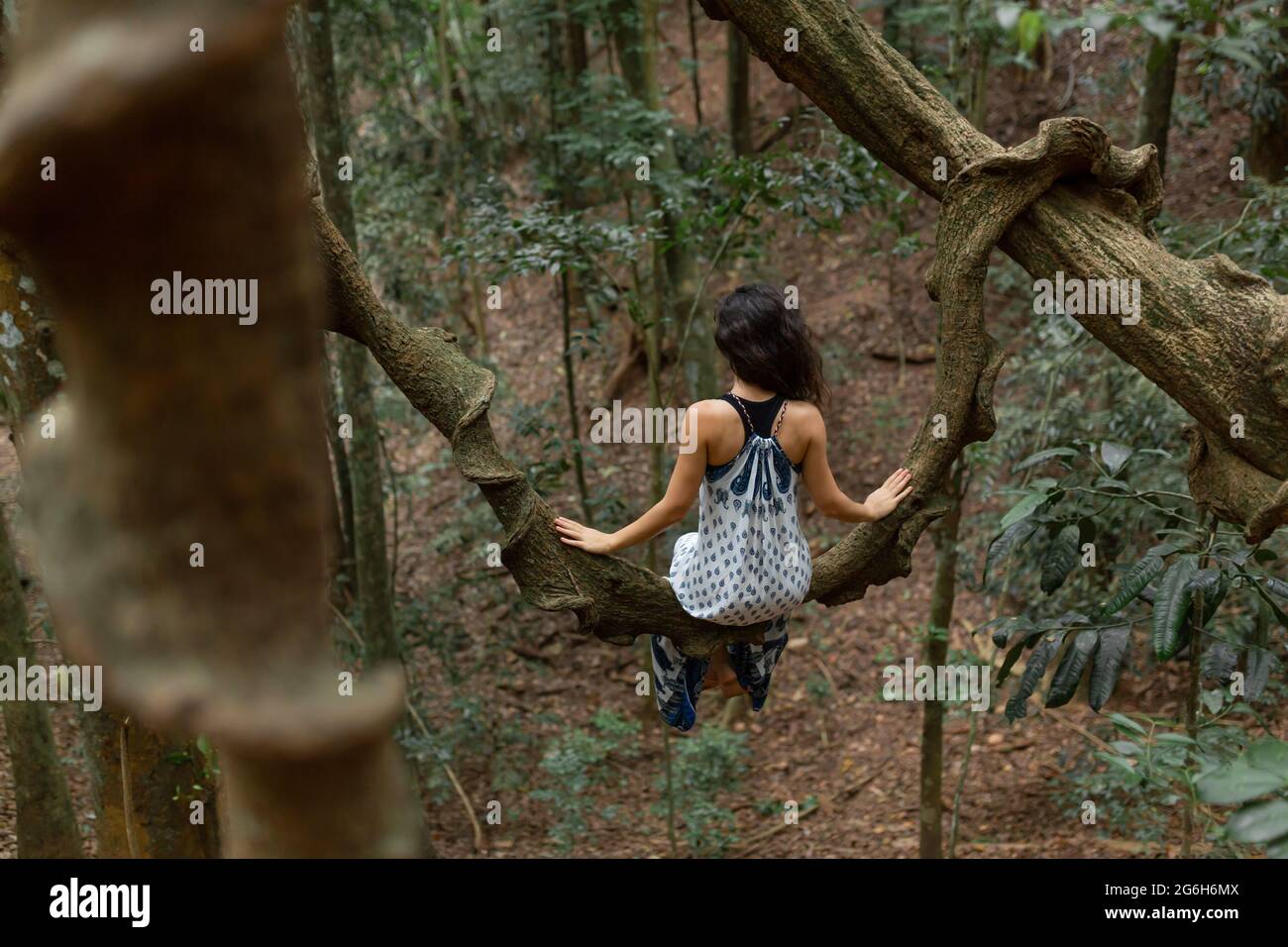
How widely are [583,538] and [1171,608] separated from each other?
60.7 inches

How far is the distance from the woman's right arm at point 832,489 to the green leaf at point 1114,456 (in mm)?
658

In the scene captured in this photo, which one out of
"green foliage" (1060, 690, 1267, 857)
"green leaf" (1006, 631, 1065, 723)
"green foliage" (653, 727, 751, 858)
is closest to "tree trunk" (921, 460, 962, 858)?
"green foliage" (1060, 690, 1267, 857)

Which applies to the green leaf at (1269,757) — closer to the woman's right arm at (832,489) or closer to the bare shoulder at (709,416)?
the woman's right arm at (832,489)

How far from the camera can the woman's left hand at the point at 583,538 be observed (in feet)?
9.97

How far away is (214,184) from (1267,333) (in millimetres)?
2887

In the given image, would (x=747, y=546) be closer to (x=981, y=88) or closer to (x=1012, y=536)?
(x=1012, y=536)

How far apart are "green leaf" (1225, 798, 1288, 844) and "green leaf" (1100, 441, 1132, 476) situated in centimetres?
164

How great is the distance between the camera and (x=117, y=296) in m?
0.51

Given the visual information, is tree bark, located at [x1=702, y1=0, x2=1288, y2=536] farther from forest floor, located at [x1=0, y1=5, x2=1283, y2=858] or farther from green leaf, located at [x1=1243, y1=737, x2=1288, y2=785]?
forest floor, located at [x1=0, y1=5, x2=1283, y2=858]

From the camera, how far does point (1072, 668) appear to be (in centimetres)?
305

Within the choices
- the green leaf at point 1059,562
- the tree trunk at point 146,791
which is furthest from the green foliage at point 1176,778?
the tree trunk at point 146,791

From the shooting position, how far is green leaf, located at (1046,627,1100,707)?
3039 mm

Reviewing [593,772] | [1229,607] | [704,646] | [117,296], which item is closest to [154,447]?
[117,296]
